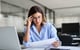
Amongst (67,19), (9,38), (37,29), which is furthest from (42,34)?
(67,19)

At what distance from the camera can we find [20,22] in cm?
787

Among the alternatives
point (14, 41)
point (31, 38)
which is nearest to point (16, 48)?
point (14, 41)

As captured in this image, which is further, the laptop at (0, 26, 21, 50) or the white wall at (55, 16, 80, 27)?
the white wall at (55, 16, 80, 27)

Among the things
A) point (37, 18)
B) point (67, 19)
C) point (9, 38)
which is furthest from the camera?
point (67, 19)

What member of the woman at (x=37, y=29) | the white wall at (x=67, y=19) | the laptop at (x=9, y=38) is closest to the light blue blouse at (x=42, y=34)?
the woman at (x=37, y=29)

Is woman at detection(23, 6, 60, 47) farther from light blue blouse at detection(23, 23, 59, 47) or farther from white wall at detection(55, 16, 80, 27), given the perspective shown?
white wall at detection(55, 16, 80, 27)

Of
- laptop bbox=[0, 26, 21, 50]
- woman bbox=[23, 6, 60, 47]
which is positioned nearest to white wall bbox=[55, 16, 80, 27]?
woman bbox=[23, 6, 60, 47]

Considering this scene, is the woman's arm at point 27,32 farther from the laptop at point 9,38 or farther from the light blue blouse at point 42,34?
the laptop at point 9,38

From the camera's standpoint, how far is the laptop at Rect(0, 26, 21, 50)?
4.91ft

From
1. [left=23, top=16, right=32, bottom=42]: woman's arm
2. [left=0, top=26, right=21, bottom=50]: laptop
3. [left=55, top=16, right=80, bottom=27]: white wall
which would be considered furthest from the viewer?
[left=55, top=16, right=80, bottom=27]: white wall

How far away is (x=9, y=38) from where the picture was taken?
1525 millimetres

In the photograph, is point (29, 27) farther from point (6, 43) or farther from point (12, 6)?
point (12, 6)

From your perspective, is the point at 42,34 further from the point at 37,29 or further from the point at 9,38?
the point at 9,38

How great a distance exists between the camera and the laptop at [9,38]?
4.91ft
